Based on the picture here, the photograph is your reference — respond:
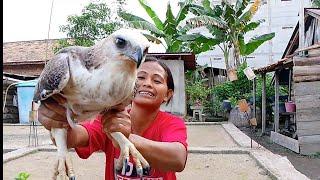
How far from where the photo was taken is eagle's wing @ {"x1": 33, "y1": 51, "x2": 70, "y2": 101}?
167 cm

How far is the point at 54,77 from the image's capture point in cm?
169

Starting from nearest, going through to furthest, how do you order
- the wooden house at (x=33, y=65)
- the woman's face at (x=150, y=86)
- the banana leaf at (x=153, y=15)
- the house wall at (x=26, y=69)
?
1. the woman's face at (x=150, y=86)
2. the wooden house at (x=33, y=65)
3. the banana leaf at (x=153, y=15)
4. the house wall at (x=26, y=69)

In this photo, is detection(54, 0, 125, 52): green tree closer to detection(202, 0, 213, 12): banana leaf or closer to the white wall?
detection(202, 0, 213, 12): banana leaf

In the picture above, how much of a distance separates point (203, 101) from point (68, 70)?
17185mm

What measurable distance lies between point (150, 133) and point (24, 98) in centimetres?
1576

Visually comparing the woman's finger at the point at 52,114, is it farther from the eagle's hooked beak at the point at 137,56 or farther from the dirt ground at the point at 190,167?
the dirt ground at the point at 190,167

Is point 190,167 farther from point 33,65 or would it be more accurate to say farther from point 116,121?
point 33,65

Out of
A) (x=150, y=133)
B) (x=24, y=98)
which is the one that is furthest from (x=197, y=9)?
(x=150, y=133)

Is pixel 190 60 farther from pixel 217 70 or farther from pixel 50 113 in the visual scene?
pixel 50 113

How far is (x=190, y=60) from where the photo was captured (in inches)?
625

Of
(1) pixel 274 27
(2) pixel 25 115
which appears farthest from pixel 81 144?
(1) pixel 274 27

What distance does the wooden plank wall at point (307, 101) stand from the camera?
959 cm

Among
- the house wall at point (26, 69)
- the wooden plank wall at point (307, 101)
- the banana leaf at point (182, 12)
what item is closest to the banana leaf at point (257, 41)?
the banana leaf at point (182, 12)

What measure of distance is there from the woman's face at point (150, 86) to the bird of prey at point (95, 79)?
56 centimetres
